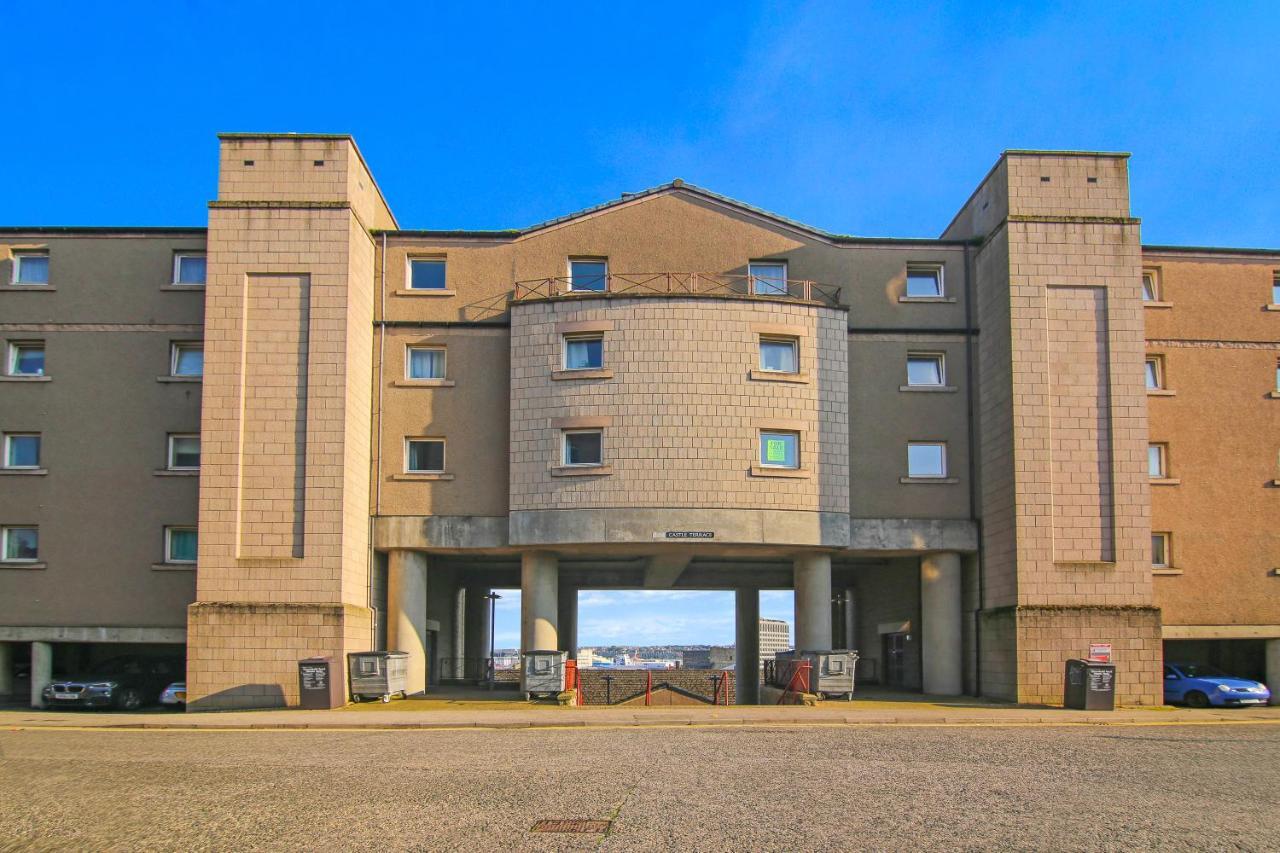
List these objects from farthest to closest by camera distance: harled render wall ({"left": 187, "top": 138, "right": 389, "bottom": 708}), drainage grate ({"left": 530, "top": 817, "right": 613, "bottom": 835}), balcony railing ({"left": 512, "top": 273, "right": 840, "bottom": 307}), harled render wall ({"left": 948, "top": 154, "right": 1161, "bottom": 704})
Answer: balcony railing ({"left": 512, "top": 273, "right": 840, "bottom": 307})
harled render wall ({"left": 948, "top": 154, "right": 1161, "bottom": 704})
harled render wall ({"left": 187, "top": 138, "right": 389, "bottom": 708})
drainage grate ({"left": 530, "top": 817, "right": 613, "bottom": 835})

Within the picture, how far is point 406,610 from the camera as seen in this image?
112ft

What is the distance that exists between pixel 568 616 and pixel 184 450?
17.5 meters

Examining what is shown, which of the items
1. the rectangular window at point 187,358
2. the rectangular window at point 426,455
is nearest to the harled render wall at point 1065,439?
the rectangular window at point 426,455

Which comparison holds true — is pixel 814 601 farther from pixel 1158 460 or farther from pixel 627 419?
pixel 1158 460

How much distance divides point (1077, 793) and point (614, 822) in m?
5.44

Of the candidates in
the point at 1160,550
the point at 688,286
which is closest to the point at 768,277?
the point at 688,286

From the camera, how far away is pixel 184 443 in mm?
34906

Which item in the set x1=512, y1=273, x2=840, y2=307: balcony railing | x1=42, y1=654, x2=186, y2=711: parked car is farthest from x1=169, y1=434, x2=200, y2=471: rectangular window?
x1=512, y1=273, x2=840, y2=307: balcony railing

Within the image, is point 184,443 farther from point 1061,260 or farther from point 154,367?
point 1061,260

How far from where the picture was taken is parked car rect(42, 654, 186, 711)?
31.6m

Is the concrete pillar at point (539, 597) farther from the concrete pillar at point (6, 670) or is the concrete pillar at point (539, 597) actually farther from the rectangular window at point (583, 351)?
the concrete pillar at point (6, 670)

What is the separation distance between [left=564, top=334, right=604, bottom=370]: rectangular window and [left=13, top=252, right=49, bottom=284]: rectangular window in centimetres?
1490

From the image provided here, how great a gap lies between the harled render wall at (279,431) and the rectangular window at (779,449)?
34.7 feet

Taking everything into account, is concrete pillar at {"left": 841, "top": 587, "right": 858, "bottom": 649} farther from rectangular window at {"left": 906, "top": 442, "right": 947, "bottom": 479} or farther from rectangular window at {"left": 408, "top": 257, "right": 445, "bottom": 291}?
rectangular window at {"left": 408, "top": 257, "right": 445, "bottom": 291}
